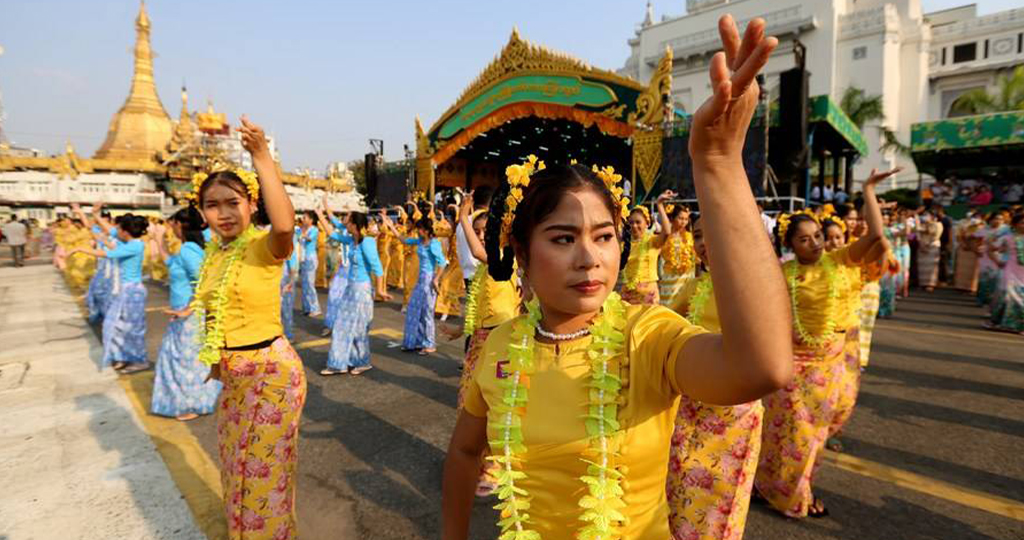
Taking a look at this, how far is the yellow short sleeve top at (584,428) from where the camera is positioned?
4.33 ft

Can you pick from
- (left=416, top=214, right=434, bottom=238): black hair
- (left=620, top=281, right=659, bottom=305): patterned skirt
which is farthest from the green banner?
(left=620, top=281, right=659, bottom=305): patterned skirt

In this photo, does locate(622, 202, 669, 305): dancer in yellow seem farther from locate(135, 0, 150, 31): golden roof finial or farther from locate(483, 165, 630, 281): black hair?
locate(135, 0, 150, 31): golden roof finial

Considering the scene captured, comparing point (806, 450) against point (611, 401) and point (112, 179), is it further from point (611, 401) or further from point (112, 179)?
point (112, 179)

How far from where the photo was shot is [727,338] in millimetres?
948

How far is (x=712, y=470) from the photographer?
2551mm

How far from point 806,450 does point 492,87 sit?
17533 mm

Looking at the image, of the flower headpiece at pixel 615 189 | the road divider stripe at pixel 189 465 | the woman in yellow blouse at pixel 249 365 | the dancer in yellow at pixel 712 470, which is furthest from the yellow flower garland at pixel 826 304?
the road divider stripe at pixel 189 465

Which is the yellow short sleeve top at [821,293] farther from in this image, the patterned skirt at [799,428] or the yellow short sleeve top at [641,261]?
the yellow short sleeve top at [641,261]

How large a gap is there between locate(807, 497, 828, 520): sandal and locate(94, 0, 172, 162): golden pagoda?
55295 mm

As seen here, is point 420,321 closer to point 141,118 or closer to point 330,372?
point 330,372

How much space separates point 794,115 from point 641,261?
8.61 metres

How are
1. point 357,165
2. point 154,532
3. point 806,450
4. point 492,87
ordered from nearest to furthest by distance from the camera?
point 154,532 < point 806,450 < point 492,87 < point 357,165

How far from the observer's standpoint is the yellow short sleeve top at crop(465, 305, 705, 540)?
1.32 m

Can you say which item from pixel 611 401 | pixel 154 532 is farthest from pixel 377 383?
Answer: pixel 611 401
